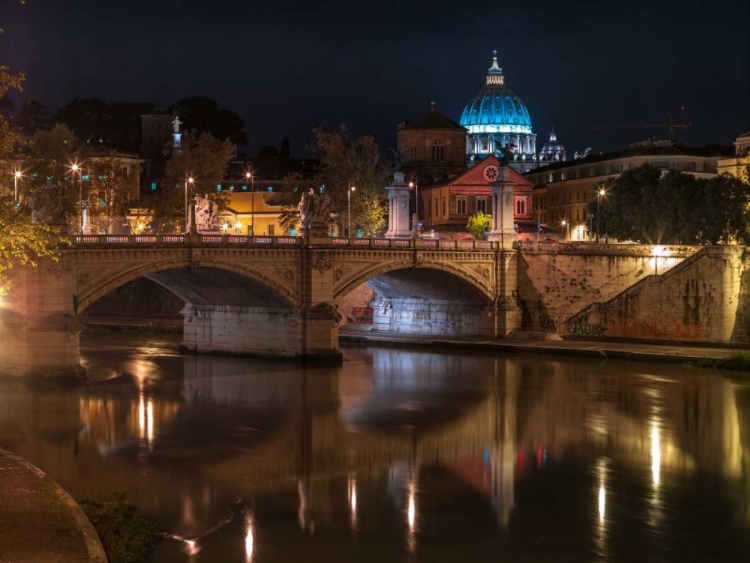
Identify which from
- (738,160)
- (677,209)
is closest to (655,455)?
(677,209)

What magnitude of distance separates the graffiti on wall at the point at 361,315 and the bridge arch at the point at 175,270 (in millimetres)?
16521

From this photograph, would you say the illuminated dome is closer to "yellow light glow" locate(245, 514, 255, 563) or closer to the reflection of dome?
the reflection of dome

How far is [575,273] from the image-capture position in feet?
195

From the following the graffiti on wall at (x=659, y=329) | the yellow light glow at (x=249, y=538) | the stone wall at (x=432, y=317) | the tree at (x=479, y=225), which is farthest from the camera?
the tree at (x=479, y=225)

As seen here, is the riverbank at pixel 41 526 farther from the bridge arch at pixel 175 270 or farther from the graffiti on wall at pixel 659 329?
the graffiti on wall at pixel 659 329

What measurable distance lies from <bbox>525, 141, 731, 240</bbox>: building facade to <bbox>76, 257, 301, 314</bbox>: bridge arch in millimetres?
45961

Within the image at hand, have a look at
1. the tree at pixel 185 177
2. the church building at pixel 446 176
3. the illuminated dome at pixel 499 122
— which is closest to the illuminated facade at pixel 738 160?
the church building at pixel 446 176

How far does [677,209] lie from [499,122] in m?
92.4

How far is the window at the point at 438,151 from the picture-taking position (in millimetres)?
104062

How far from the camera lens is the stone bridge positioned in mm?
42625

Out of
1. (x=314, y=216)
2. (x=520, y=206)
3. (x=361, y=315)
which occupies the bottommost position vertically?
(x=361, y=315)

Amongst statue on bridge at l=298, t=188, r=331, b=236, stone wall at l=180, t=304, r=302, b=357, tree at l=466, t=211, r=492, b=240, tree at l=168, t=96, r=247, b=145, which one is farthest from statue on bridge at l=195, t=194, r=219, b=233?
tree at l=168, t=96, r=247, b=145

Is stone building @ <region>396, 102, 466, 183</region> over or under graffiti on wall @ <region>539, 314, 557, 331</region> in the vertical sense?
over

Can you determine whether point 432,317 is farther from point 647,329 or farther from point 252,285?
point 252,285
